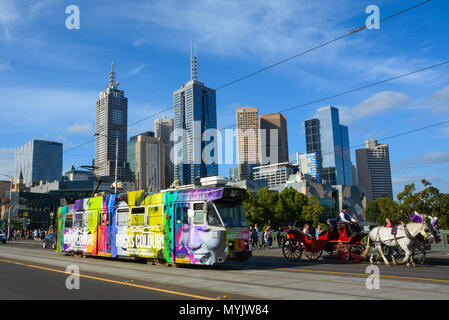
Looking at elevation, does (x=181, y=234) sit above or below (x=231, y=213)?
below

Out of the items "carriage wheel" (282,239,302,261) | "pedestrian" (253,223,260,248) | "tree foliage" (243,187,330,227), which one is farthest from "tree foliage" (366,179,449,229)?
"tree foliage" (243,187,330,227)

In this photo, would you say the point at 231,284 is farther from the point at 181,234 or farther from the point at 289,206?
the point at 289,206

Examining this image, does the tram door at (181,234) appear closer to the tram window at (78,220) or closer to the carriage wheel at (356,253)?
the carriage wheel at (356,253)

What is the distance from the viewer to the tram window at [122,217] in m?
18.2

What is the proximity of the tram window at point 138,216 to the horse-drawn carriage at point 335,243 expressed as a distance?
6.58 m

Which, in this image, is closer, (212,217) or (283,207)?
(212,217)

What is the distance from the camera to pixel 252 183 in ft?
470

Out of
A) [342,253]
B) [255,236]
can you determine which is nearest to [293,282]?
[342,253]

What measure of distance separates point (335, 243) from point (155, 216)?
303 inches

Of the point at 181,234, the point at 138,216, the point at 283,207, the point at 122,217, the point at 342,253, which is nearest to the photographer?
the point at 181,234

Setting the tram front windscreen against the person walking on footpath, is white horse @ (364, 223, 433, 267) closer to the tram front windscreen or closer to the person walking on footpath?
the tram front windscreen

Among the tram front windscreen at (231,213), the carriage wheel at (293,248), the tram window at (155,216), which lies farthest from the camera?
the carriage wheel at (293,248)
